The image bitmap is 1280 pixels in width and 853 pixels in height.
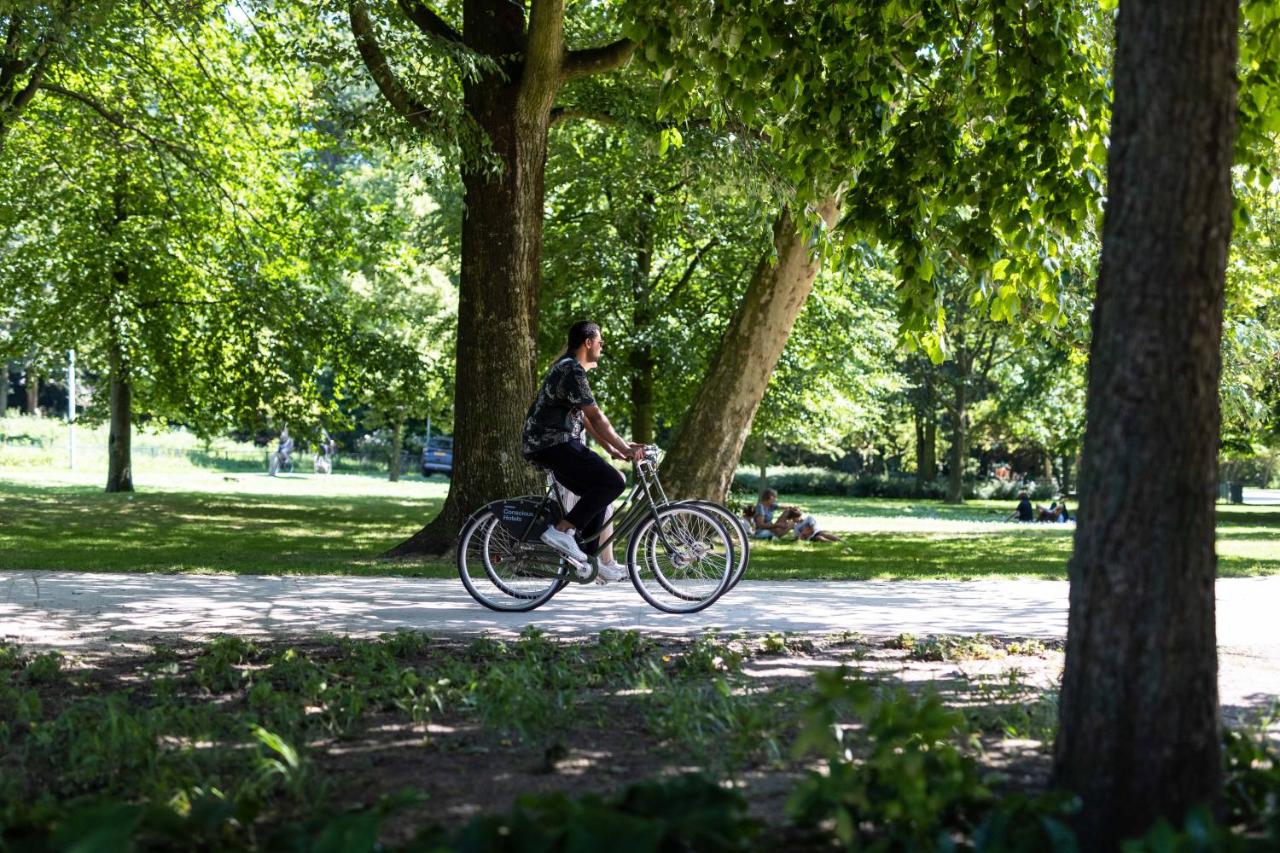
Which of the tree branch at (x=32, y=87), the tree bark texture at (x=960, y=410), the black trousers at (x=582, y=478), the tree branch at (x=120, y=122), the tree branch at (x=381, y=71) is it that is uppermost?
the tree branch at (x=32, y=87)

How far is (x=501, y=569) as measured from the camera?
9.62 m

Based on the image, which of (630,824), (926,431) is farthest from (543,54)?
(926,431)

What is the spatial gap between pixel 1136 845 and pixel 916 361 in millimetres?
45818

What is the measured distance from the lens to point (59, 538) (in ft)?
52.9

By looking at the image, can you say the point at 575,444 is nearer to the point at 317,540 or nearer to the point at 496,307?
the point at 496,307

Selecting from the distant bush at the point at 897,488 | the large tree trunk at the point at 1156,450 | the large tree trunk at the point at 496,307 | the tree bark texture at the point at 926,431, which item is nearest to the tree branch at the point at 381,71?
the large tree trunk at the point at 496,307

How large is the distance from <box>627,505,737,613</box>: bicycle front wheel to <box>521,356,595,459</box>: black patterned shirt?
0.89 m

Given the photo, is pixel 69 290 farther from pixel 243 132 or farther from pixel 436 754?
pixel 436 754

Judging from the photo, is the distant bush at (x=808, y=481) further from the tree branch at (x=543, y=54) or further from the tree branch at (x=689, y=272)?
the tree branch at (x=543, y=54)

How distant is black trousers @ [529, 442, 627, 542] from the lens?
30.6 ft

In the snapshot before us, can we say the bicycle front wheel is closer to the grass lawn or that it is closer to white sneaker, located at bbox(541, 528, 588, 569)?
Answer: white sneaker, located at bbox(541, 528, 588, 569)

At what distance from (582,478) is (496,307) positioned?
4.25m

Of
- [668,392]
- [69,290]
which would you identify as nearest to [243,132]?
[69,290]

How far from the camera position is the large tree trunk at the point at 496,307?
13.2 metres
